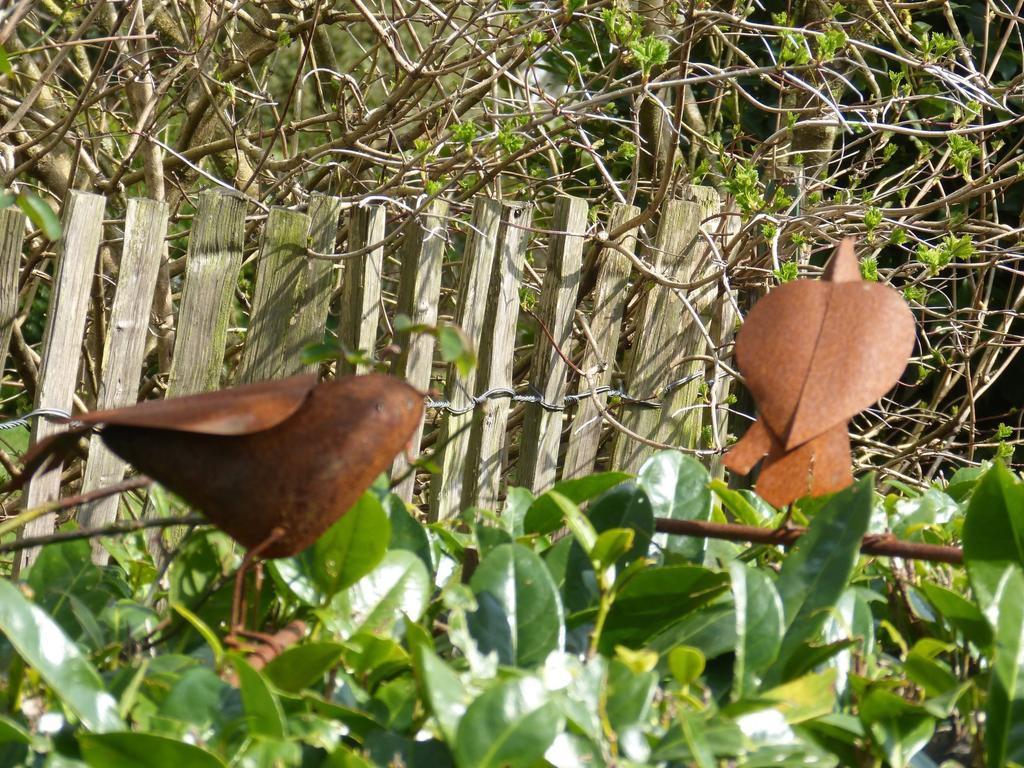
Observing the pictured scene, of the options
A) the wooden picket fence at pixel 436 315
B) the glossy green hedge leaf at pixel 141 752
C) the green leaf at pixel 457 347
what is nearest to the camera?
the glossy green hedge leaf at pixel 141 752

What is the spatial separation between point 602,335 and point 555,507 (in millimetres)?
2359

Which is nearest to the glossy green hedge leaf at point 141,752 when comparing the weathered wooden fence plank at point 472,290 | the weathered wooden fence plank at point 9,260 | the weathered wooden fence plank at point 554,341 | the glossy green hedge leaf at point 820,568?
the glossy green hedge leaf at point 820,568

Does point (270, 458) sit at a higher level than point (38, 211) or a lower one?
lower

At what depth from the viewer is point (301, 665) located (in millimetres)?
783

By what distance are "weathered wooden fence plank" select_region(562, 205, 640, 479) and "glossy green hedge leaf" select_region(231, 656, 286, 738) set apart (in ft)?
9.23

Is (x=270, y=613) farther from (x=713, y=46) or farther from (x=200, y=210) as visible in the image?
(x=713, y=46)

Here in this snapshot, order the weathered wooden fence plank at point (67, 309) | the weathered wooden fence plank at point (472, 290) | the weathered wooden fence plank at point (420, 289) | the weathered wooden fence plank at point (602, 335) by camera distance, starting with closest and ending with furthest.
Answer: the weathered wooden fence plank at point (67, 309) < the weathered wooden fence plank at point (420, 289) < the weathered wooden fence plank at point (472, 290) < the weathered wooden fence plank at point (602, 335)

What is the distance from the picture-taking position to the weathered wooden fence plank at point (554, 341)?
3271 mm

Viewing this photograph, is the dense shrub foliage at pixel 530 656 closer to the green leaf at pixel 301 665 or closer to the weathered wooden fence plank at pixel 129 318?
the green leaf at pixel 301 665

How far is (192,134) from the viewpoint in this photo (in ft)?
14.2

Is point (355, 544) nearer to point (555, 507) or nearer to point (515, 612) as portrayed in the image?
point (515, 612)

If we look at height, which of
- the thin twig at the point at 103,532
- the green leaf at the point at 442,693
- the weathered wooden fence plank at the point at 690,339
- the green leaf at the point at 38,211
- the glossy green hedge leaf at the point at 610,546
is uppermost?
the green leaf at the point at 38,211

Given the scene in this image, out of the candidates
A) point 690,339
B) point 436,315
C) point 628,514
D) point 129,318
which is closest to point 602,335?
point 690,339

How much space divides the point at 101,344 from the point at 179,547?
314 cm
